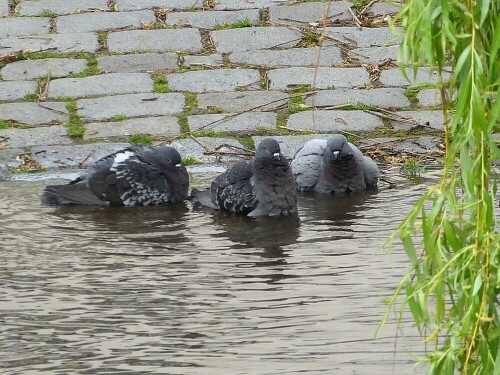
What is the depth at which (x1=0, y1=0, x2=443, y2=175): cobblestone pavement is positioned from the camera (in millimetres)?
8438

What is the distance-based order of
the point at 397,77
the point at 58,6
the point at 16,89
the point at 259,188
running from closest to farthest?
the point at 259,188 < the point at 16,89 < the point at 397,77 < the point at 58,6

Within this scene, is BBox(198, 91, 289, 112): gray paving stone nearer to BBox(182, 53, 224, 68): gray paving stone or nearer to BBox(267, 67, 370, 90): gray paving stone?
BBox(267, 67, 370, 90): gray paving stone

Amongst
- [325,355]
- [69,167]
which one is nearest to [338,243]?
Answer: [325,355]

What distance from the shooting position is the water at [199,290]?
166 inches

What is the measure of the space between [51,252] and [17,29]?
4.77m

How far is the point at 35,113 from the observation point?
8758 mm

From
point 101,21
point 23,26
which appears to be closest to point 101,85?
point 101,21

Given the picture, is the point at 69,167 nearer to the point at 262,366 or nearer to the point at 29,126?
the point at 29,126

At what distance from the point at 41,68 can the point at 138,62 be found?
824 millimetres

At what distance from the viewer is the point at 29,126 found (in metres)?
8.58

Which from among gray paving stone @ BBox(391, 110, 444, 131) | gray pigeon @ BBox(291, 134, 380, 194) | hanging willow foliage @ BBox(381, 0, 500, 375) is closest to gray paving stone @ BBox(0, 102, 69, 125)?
gray pigeon @ BBox(291, 134, 380, 194)

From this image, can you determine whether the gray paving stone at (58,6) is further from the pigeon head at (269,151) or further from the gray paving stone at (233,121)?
the pigeon head at (269,151)

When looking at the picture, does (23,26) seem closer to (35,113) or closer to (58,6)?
(58,6)

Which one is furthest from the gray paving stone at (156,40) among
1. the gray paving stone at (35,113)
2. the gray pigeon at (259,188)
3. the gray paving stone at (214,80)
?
the gray pigeon at (259,188)
